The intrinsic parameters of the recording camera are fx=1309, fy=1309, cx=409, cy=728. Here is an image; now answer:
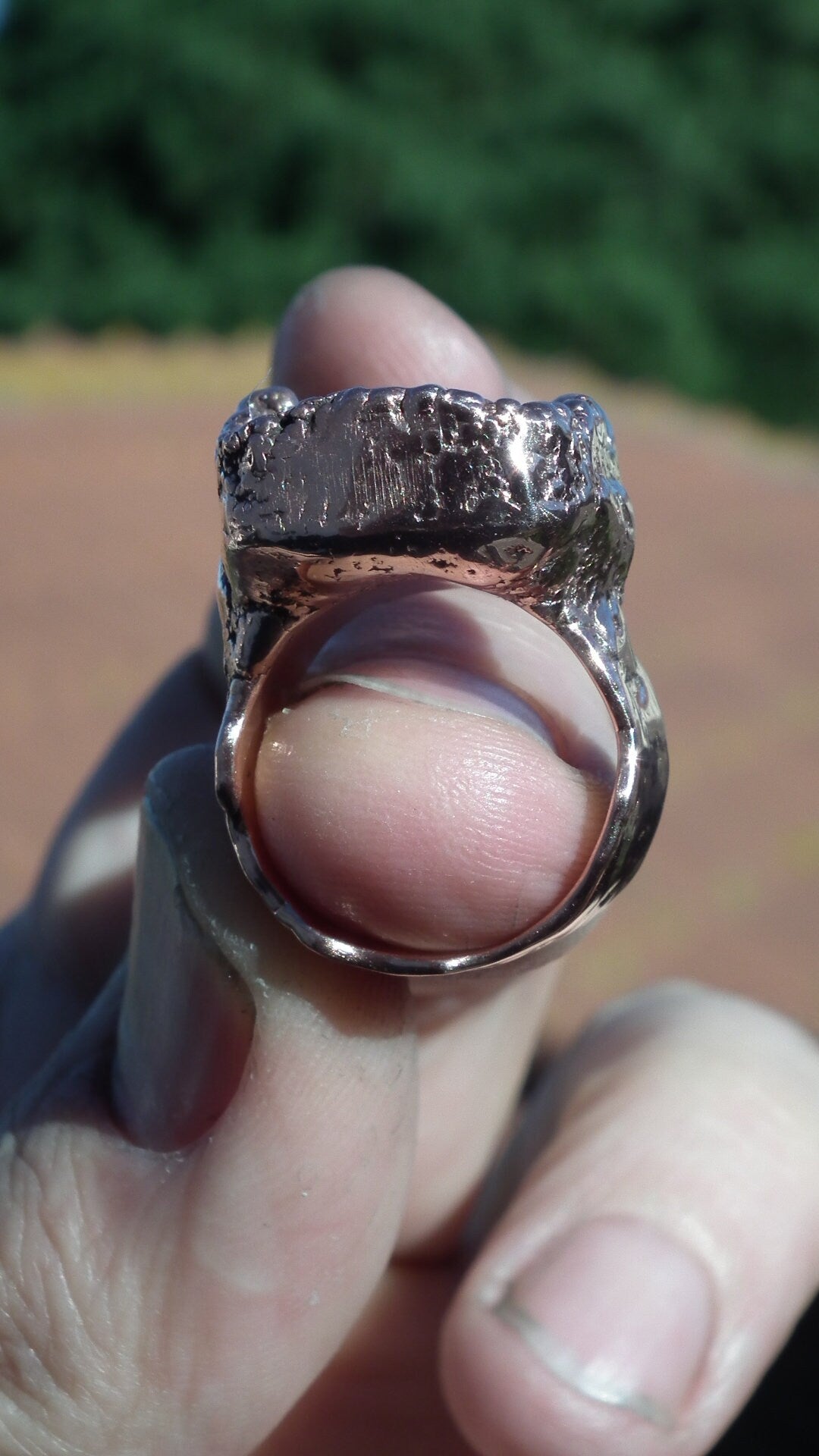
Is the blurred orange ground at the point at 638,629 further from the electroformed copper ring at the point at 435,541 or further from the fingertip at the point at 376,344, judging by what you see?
the electroformed copper ring at the point at 435,541

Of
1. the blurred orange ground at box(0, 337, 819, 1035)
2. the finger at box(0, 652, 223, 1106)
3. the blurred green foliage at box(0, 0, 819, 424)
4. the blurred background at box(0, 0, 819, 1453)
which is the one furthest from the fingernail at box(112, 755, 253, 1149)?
the blurred green foliage at box(0, 0, 819, 424)

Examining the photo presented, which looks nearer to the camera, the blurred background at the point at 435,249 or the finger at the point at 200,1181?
the finger at the point at 200,1181

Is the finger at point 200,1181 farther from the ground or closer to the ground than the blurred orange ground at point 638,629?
farther from the ground

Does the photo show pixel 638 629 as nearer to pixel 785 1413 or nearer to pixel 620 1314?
pixel 785 1413

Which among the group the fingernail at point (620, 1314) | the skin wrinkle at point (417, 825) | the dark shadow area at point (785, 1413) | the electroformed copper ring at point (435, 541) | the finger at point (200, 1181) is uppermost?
the electroformed copper ring at point (435, 541)

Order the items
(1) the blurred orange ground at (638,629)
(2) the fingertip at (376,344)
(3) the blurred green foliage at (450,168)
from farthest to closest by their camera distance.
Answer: (3) the blurred green foliage at (450,168)
(1) the blurred orange ground at (638,629)
(2) the fingertip at (376,344)

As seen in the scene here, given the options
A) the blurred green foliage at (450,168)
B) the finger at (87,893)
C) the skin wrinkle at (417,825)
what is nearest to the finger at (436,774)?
the skin wrinkle at (417,825)

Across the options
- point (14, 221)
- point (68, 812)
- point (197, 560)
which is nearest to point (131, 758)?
point (68, 812)

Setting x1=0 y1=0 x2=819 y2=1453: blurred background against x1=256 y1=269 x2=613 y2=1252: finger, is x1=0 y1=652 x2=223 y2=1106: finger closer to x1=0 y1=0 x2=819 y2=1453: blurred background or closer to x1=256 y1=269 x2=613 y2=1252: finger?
x1=256 y1=269 x2=613 y2=1252: finger
